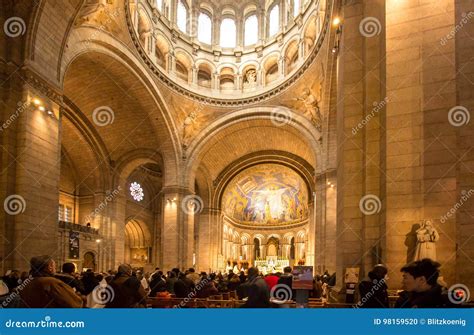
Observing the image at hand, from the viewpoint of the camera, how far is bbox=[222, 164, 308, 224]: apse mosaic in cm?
3838

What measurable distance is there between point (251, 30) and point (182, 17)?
5.10 metres

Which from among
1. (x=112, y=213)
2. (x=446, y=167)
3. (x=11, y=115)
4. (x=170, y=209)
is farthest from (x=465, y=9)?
(x=112, y=213)

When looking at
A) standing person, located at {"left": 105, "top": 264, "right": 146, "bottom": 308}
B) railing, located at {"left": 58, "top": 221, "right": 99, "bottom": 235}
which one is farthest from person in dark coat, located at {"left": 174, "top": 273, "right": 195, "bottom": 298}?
railing, located at {"left": 58, "top": 221, "right": 99, "bottom": 235}

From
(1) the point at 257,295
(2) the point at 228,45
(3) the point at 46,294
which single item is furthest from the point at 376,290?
(2) the point at 228,45

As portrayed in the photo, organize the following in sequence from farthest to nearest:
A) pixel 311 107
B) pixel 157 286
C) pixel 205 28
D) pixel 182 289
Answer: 1. pixel 205 28
2. pixel 311 107
3. pixel 157 286
4. pixel 182 289

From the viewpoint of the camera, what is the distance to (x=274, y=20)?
97.2ft

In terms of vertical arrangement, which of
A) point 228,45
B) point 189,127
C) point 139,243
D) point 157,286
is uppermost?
point 228,45

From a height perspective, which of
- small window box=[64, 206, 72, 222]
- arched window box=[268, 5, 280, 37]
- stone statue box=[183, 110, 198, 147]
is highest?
arched window box=[268, 5, 280, 37]

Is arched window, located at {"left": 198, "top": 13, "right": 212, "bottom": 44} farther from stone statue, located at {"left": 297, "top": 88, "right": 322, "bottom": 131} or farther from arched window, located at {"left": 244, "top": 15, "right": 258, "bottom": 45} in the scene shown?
stone statue, located at {"left": 297, "top": 88, "right": 322, "bottom": 131}

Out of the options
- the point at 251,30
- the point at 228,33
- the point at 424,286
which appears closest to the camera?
the point at 424,286

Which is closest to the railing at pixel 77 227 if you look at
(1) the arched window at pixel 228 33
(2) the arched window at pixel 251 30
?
(1) the arched window at pixel 228 33

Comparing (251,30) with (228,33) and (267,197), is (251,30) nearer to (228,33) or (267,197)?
(228,33)

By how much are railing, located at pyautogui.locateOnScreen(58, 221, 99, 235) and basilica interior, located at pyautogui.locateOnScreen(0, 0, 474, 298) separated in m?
0.11

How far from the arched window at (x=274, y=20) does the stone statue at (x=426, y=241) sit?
23747 mm
